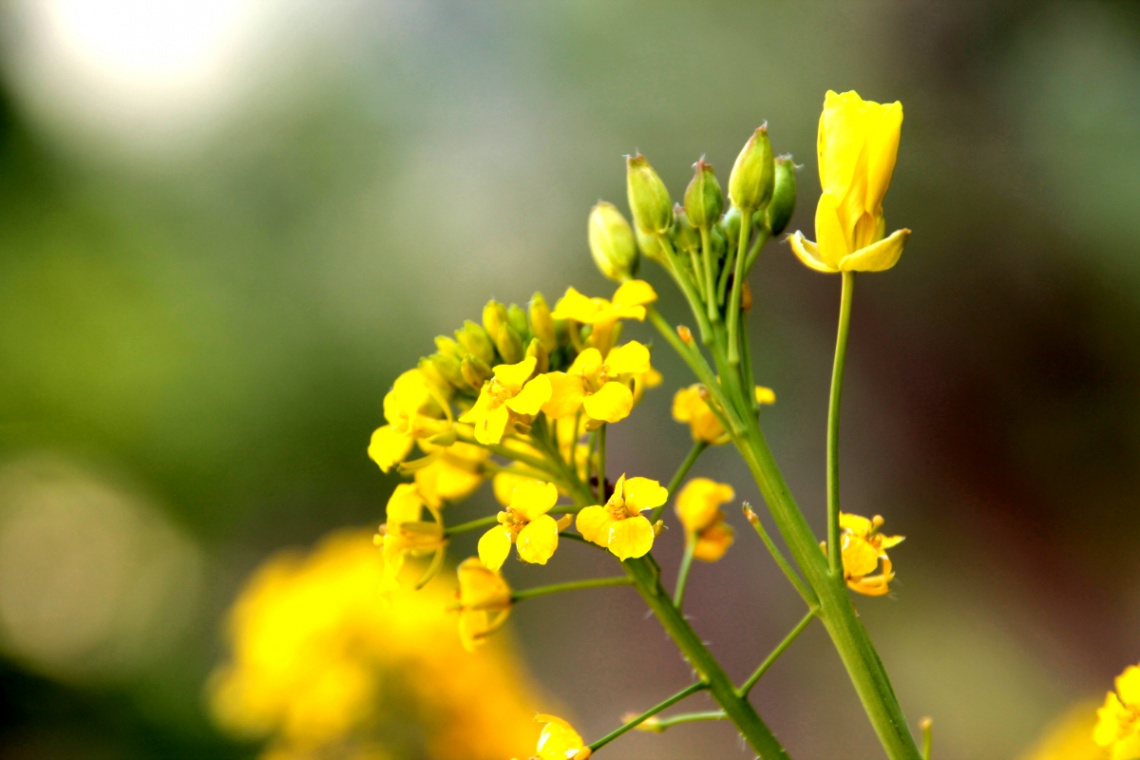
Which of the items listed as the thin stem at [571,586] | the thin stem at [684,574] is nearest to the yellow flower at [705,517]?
the thin stem at [684,574]

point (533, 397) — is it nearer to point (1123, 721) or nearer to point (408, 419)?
point (408, 419)

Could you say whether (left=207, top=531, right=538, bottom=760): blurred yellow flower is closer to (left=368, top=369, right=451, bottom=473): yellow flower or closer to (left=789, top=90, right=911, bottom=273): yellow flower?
(left=368, top=369, right=451, bottom=473): yellow flower

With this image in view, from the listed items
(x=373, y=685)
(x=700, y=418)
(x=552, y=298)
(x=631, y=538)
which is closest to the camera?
(x=631, y=538)

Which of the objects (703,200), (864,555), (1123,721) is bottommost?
(1123,721)

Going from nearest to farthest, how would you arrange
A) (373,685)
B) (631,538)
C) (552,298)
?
(631,538) < (373,685) < (552,298)

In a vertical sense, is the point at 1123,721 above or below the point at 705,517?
below

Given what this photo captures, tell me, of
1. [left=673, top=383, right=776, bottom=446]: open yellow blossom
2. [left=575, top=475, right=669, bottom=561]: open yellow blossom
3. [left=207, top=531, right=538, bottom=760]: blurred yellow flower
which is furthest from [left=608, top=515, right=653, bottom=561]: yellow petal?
[left=207, top=531, right=538, bottom=760]: blurred yellow flower

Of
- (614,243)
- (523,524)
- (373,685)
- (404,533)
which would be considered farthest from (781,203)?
(373,685)
